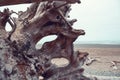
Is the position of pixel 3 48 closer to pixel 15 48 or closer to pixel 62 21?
pixel 15 48

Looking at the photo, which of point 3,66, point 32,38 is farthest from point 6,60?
point 32,38

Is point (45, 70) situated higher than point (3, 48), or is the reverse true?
point (3, 48)

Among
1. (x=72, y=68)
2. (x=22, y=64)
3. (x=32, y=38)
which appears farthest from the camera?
(x=72, y=68)

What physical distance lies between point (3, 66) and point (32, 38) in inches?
22.8

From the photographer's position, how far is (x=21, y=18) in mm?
3072

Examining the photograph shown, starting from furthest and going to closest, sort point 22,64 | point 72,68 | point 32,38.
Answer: point 72,68 < point 32,38 < point 22,64

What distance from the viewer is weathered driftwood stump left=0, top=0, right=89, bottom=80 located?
103 inches

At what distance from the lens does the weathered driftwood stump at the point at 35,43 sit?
2609 mm

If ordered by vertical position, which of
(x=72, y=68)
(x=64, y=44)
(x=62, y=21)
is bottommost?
(x=72, y=68)

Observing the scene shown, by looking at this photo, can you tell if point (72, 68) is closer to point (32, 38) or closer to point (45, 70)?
point (45, 70)

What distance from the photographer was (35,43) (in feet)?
9.71

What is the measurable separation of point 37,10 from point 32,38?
296 mm

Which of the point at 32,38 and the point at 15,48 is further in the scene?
the point at 32,38

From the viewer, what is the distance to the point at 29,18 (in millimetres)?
3080
